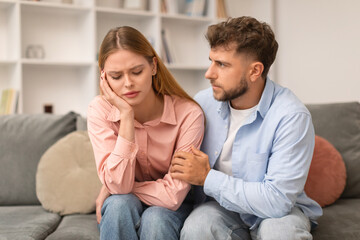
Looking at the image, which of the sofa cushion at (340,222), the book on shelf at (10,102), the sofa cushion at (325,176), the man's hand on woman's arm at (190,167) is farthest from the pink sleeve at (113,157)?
the book on shelf at (10,102)

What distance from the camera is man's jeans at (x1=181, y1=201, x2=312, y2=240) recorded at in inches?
53.2

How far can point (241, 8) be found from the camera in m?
4.11

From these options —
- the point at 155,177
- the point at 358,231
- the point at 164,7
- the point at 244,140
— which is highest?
the point at 164,7

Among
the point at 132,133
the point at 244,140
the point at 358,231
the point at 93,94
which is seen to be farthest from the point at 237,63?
the point at 93,94

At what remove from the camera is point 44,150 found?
2.05 m

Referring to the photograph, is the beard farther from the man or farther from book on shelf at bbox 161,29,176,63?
book on shelf at bbox 161,29,176,63

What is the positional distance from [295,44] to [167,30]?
3.64 ft

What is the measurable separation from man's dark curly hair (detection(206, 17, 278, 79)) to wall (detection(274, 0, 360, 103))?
5.69 feet

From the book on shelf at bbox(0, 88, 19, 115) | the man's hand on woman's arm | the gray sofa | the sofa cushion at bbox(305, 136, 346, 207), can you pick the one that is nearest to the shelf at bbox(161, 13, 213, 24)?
the book on shelf at bbox(0, 88, 19, 115)

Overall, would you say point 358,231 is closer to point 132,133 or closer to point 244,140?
point 244,140

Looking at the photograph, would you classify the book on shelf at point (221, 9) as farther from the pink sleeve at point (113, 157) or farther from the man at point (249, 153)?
the pink sleeve at point (113, 157)

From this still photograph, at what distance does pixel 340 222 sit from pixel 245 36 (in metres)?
0.83

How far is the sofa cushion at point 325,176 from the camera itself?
6.25 ft

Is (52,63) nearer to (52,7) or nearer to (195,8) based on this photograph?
(52,7)
